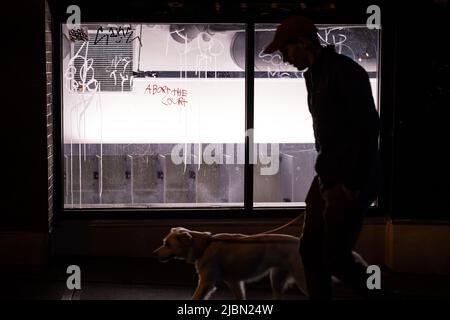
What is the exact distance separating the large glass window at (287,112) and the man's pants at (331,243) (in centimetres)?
319

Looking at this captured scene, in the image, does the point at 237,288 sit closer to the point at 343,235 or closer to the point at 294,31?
the point at 343,235

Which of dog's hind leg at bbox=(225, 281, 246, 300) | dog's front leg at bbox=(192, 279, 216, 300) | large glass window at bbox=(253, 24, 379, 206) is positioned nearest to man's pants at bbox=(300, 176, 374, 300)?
dog's hind leg at bbox=(225, 281, 246, 300)

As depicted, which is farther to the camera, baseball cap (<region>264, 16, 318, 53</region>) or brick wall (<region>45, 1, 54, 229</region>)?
brick wall (<region>45, 1, 54, 229</region>)

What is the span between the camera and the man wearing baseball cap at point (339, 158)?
5586 millimetres

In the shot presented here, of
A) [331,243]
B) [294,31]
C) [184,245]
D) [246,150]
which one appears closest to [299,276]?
[331,243]

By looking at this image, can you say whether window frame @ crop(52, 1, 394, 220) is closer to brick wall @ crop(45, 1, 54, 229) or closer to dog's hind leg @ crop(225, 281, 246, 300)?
brick wall @ crop(45, 1, 54, 229)

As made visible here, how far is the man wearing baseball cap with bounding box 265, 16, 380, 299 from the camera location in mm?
5586

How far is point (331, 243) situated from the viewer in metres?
5.63

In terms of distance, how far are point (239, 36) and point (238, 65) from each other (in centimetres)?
30

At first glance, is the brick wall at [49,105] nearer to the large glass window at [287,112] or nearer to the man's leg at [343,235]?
the large glass window at [287,112]

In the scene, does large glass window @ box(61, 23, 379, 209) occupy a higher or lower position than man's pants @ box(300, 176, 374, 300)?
higher

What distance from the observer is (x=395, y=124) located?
855 centimetres

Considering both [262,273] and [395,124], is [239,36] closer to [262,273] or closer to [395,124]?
[395,124]

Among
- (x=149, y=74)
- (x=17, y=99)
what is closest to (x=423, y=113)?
(x=149, y=74)
